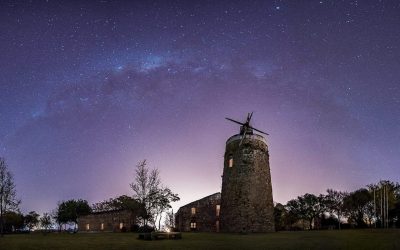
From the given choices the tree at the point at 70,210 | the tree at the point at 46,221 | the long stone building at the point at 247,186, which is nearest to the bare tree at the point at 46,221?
the tree at the point at 46,221

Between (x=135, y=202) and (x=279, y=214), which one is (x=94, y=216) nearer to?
(x=135, y=202)

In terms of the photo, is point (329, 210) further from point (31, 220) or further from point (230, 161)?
point (31, 220)

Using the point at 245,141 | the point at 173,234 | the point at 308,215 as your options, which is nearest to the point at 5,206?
the point at 173,234

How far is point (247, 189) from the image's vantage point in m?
42.2

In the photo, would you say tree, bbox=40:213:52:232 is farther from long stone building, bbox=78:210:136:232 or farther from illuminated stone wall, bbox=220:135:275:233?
illuminated stone wall, bbox=220:135:275:233

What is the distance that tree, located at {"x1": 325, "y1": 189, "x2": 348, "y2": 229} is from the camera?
266 ft

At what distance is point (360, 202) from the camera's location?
7619 cm

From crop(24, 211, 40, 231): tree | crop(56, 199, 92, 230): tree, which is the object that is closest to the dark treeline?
crop(56, 199, 92, 230): tree

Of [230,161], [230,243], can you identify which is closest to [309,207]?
[230,161]

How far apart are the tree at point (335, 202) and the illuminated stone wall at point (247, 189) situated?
4487 centimetres

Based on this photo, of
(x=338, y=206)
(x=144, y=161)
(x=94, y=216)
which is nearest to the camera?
(x=144, y=161)

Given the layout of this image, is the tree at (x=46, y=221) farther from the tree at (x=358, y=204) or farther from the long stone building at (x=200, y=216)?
the tree at (x=358, y=204)

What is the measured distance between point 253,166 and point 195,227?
20.8 metres

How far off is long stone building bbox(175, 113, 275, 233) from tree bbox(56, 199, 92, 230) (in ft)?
189
